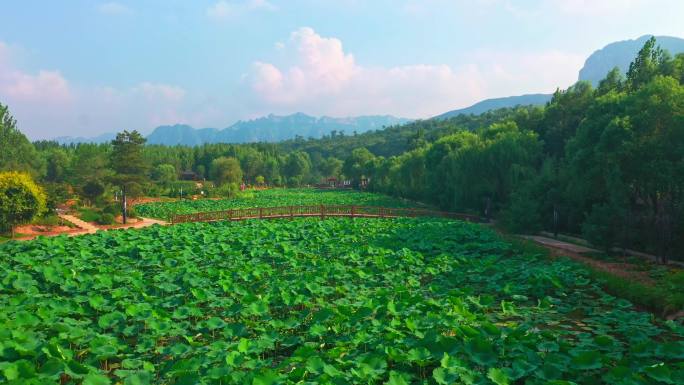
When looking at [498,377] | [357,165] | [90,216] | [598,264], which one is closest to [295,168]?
[357,165]

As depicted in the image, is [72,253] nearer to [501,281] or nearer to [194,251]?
[194,251]

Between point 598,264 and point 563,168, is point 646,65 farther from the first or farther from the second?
point 598,264

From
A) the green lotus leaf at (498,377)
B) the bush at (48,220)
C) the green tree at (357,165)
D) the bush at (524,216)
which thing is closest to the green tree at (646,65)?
the bush at (524,216)

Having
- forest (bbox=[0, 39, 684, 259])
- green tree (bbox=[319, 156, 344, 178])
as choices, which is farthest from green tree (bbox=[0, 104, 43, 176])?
green tree (bbox=[319, 156, 344, 178])

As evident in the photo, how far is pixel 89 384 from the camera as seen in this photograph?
17.5 ft

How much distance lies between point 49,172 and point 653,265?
202 ft

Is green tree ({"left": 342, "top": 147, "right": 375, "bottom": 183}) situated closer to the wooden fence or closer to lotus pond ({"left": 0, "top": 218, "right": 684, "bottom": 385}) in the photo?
the wooden fence

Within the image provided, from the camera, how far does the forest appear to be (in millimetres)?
14930

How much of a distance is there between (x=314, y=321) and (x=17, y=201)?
19.7 m

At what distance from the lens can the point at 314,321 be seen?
776 cm

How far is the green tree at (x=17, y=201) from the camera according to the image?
20.7 metres

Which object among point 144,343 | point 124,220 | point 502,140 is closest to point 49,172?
point 124,220

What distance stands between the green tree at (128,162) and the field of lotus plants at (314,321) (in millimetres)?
13914

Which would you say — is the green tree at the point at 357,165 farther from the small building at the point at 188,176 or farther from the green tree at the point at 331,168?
the small building at the point at 188,176
